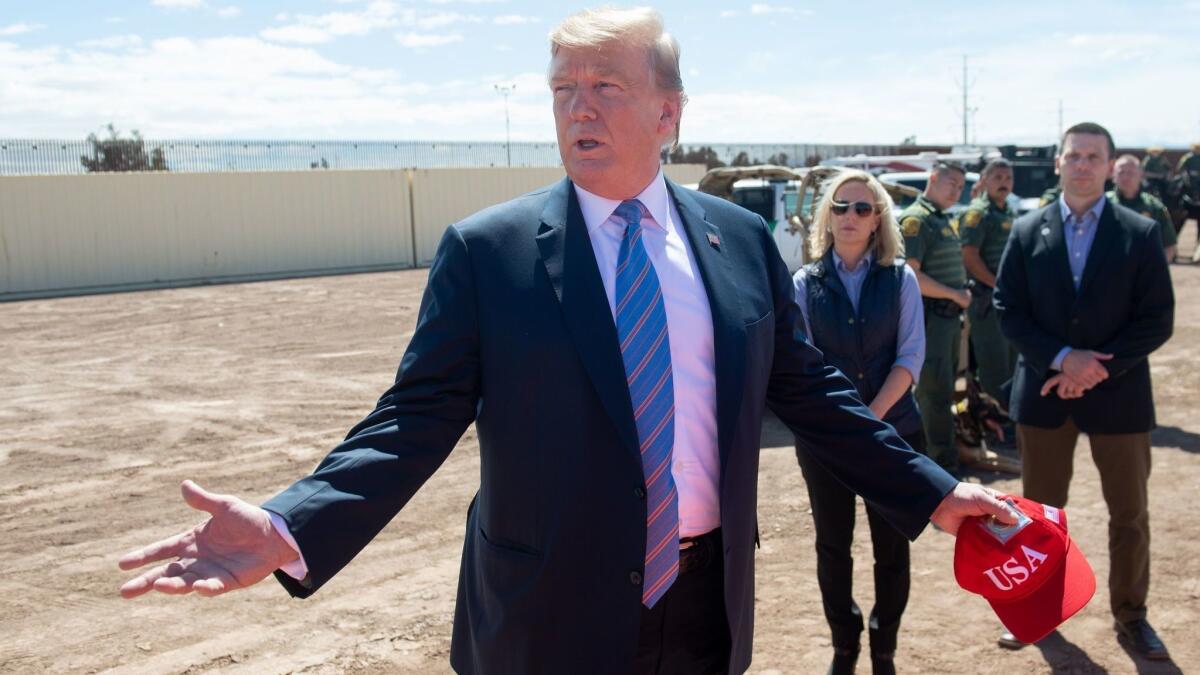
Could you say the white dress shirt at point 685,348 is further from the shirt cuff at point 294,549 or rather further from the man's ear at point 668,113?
the shirt cuff at point 294,549

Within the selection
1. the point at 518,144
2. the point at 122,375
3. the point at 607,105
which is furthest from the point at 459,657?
the point at 518,144

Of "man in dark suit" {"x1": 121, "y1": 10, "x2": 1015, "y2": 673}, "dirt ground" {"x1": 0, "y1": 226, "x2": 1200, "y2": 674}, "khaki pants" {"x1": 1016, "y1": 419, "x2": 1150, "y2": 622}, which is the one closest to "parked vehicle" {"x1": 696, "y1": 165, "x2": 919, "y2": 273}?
"dirt ground" {"x1": 0, "y1": 226, "x2": 1200, "y2": 674}

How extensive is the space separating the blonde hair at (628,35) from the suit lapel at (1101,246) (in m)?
2.84

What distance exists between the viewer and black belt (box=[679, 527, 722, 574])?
2289mm

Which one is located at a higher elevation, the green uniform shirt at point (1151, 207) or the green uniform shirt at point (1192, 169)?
the green uniform shirt at point (1192, 169)

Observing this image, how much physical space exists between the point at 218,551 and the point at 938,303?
594 centimetres

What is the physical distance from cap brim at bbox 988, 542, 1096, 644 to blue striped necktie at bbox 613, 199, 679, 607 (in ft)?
2.62

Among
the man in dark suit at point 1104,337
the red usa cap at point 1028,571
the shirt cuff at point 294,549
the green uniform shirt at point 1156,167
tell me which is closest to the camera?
the shirt cuff at point 294,549

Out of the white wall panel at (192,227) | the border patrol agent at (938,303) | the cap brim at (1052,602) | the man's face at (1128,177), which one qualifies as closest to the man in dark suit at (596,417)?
the cap brim at (1052,602)

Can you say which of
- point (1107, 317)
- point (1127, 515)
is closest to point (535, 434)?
point (1107, 317)

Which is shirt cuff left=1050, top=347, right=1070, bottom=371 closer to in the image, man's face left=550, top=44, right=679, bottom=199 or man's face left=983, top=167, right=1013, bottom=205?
man's face left=550, top=44, right=679, bottom=199

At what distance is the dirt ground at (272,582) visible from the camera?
4.52 metres

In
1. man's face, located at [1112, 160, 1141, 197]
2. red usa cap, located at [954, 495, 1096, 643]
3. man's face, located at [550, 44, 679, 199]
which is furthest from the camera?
man's face, located at [1112, 160, 1141, 197]

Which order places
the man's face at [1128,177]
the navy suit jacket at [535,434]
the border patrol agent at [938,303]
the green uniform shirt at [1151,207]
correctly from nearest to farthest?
the navy suit jacket at [535,434] < the border patrol agent at [938,303] < the green uniform shirt at [1151,207] < the man's face at [1128,177]
